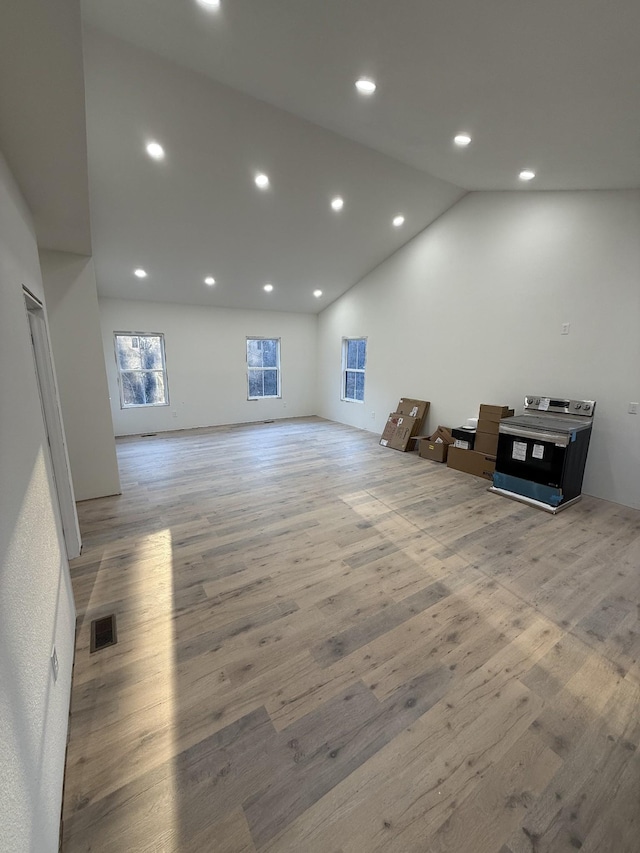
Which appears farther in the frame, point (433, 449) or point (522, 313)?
point (433, 449)

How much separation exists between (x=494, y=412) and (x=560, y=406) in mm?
653

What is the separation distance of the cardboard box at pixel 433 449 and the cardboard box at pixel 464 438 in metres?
0.21

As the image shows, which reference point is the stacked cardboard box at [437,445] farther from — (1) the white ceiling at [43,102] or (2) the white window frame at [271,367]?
(1) the white ceiling at [43,102]

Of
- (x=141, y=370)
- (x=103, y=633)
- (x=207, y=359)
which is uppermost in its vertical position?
(x=207, y=359)

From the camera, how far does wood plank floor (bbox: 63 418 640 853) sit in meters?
1.12

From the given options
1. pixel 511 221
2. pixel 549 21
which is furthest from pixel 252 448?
pixel 549 21

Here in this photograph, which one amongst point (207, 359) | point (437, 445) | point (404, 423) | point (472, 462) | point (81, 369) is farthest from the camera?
point (207, 359)

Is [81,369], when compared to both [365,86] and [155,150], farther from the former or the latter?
[365,86]

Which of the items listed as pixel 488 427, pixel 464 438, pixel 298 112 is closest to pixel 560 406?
pixel 488 427

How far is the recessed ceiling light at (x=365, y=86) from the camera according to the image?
2.30 m

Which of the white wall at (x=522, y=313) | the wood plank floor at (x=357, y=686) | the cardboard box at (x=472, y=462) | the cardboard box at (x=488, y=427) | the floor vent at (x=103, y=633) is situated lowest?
the floor vent at (x=103, y=633)

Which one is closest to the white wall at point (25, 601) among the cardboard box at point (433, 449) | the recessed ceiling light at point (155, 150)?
the recessed ceiling light at point (155, 150)

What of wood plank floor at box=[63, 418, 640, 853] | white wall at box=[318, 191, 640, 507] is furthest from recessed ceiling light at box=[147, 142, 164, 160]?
white wall at box=[318, 191, 640, 507]

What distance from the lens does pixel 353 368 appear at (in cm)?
701
